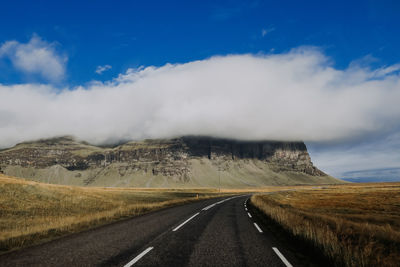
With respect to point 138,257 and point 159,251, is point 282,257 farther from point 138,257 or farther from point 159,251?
point 138,257

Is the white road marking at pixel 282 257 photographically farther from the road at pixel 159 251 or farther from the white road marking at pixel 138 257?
the white road marking at pixel 138 257

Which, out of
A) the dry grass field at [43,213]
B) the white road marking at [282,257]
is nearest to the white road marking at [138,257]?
the white road marking at [282,257]

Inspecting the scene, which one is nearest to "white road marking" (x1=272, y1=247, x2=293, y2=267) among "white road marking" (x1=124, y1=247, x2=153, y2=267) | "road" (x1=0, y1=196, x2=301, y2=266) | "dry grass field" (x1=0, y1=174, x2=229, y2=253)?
"road" (x1=0, y1=196, x2=301, y2=266)

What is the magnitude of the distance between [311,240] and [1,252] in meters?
9.81

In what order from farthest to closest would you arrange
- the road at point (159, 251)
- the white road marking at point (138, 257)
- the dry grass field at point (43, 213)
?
1. the dry grass field at point (43, 213)
2. the road at point (159, 251)
3. the white road marking at point (138, 257)

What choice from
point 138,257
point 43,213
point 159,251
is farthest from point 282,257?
point 43,213

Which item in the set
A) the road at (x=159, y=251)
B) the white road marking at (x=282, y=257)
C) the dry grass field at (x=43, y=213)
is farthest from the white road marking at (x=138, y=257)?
the dry grass field at (x=43, y=213)

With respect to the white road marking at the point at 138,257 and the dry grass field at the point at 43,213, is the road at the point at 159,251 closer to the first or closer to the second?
the white road marking at the point at 138,257

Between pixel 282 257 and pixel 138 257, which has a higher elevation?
pixel 138 257

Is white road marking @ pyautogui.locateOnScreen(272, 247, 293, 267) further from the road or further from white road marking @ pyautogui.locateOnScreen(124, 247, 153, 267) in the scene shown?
white road marking @ pyautogui.locateOnScreen(124, 247, 153, 267)

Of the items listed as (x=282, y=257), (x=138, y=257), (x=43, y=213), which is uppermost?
(x=138, y=257)

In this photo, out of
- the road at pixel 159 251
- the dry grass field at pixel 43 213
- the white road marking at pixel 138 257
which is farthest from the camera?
the dry grass field at pixel 43 213

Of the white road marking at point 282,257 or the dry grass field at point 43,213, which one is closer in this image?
the white road marking at point 282,257

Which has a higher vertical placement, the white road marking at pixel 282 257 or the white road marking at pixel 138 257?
the white road marking at pixel 138 257
